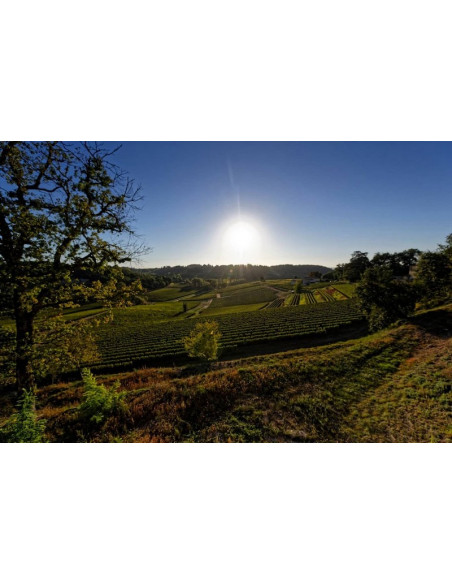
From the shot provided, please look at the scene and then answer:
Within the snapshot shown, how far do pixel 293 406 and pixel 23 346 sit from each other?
28.5 ft

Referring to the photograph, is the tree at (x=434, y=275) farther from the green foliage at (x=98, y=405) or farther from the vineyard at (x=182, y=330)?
the green foliage at (x=98, y=405)

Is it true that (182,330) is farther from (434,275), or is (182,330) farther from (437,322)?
(434,275)

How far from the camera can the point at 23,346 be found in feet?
19.7

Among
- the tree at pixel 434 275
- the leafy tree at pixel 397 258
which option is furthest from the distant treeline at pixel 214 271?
the leafy tree at pixel 397 258

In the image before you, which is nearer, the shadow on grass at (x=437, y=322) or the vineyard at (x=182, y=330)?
the shadow on grass at (x=437, y=322)

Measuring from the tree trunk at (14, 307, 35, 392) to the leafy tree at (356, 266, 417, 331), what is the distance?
24.6 m

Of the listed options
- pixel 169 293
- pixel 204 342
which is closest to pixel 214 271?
pixel 169 293

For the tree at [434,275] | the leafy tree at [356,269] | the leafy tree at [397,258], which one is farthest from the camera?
the leafy tree at [397,258]

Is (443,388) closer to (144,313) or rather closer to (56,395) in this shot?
(56,395)

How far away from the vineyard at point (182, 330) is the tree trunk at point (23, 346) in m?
13.0

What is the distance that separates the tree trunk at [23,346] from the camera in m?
6.13

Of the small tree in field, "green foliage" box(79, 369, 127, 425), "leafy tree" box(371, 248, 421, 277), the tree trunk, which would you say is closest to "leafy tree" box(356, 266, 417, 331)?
the small tree in field

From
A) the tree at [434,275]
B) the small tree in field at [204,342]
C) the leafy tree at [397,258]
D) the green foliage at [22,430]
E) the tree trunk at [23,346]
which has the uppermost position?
the leafy tree at [397,258]
